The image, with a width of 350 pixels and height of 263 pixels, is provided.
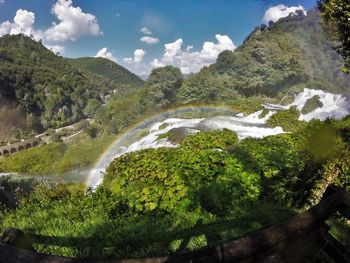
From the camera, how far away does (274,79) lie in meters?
91.6

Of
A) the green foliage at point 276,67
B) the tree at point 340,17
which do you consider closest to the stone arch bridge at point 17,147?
the green foliage at point 276,67

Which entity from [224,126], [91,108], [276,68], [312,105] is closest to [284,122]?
[224,126]

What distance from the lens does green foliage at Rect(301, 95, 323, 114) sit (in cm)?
4720

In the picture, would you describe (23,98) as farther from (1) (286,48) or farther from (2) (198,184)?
(2) (198,184)

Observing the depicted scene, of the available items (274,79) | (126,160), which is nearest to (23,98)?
(274,79)

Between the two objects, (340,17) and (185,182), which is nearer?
(185,182)

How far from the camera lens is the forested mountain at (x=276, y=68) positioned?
8444 centimetres

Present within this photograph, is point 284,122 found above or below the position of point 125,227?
above

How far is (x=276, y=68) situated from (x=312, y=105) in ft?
160

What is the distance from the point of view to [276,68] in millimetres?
94375

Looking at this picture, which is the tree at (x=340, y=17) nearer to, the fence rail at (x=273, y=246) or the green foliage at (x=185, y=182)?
the green foliage at (x=185, y=182)

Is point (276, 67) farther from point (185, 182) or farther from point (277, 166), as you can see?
point (185, 182)

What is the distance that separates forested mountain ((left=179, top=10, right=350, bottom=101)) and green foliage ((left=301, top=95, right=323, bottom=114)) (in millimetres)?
32287

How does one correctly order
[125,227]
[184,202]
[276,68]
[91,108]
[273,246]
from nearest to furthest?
[273,246]
[125,227]
[184,202]
[276,68]
[91,108]
